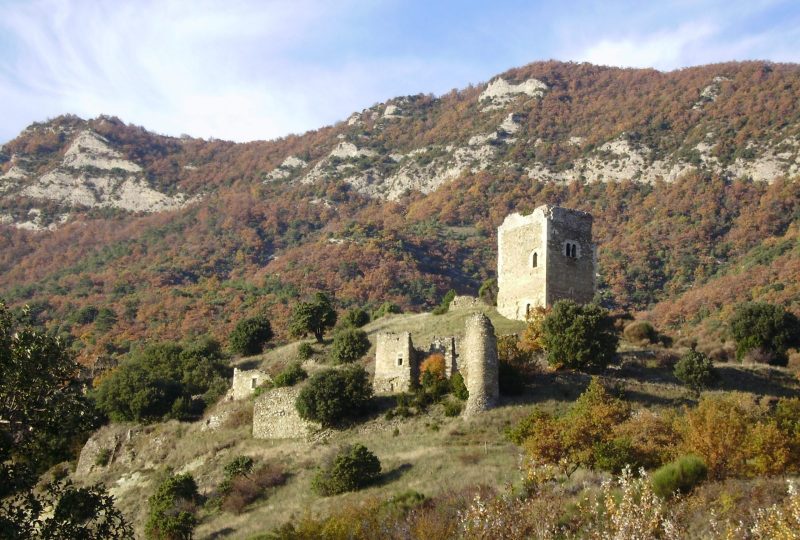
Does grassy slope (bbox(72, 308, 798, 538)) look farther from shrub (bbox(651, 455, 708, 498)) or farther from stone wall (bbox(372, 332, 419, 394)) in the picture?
shrub (bbox(651, 455, 708, 498))

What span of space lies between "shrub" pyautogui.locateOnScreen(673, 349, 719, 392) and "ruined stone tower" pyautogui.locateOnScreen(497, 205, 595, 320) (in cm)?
1020

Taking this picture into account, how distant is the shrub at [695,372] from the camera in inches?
1400

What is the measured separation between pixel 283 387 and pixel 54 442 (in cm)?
2219

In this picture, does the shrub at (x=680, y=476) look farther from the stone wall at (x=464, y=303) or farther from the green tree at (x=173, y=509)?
the stone wall at (x=464, y=303)

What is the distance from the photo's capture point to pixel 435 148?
425 feet

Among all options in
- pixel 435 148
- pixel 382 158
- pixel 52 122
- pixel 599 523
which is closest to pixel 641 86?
pixel 435 148

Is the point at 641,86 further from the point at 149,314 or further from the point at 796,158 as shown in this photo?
the point at 149,314

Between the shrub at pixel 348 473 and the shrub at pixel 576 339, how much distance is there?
457 inches

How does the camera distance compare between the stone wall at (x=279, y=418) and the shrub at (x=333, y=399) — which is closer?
the shrub at (x=333, y=399)

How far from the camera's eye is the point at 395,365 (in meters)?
37.8

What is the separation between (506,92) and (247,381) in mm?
105088

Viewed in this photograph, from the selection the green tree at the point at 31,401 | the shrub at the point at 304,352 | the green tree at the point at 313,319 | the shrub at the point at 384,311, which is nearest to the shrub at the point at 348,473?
the green tree at the point at 31,401

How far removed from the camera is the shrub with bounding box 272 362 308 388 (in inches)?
1628

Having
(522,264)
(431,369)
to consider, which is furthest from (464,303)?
(431,369)
